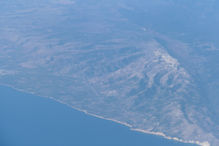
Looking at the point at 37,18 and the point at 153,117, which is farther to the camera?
the point at 37,18

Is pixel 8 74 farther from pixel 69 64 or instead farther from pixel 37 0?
pixel 37 0

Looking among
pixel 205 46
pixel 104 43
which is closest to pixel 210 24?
pixel 205 46

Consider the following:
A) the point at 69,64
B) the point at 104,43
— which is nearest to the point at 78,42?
the point at 104,43

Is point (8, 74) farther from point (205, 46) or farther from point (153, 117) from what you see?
point (205, 46)

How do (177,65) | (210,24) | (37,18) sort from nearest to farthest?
1. (177,65)
2. (37,18)
3. (210,24)

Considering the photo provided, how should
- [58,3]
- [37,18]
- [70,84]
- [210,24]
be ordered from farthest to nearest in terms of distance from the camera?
[58,3]
[210,24]
[37,18]
[70,84]

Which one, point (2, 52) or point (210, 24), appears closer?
point (2, 52)

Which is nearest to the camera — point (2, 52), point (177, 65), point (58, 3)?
point (177, 65)

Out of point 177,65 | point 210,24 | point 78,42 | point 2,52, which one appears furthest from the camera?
point 210,24
